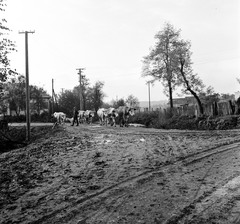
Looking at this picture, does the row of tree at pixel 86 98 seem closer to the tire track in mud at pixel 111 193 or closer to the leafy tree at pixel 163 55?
the leafy tree at pixel 163 55

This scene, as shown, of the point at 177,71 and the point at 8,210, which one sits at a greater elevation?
the point at 177,71

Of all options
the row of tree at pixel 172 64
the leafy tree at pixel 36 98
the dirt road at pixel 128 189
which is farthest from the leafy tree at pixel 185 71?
the leafy tree at pixel 36 98

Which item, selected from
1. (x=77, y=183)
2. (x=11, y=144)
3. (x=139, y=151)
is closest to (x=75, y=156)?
(x=139, y=151)

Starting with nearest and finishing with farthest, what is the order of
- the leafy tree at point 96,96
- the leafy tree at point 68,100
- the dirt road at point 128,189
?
the dirt road at point 128,189 → the leafy tree at point 96,96 → the leafy tree at point 68,100

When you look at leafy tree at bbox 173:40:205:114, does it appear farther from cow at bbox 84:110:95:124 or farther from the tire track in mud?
the tire track in mud

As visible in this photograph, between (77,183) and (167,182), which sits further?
(77,183)

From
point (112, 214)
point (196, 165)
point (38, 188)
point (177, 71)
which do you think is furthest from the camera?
point (177, 71)

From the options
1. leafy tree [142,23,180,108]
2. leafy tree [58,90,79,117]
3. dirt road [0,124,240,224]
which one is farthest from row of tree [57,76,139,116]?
dirt road [0,124,240,224]

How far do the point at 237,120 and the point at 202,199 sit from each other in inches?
636

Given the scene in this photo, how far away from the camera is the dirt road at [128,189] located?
4.12 meters

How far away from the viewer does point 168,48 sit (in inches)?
1526

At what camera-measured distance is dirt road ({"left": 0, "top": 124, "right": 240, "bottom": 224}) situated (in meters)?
4.12

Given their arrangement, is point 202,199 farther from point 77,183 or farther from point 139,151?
point 139,151

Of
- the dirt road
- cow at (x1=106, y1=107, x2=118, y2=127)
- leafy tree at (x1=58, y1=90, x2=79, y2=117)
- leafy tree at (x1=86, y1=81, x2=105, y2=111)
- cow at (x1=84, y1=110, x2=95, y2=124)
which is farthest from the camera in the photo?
leafy tree at (x1=58, y1=90, x2=79, y2=117)
